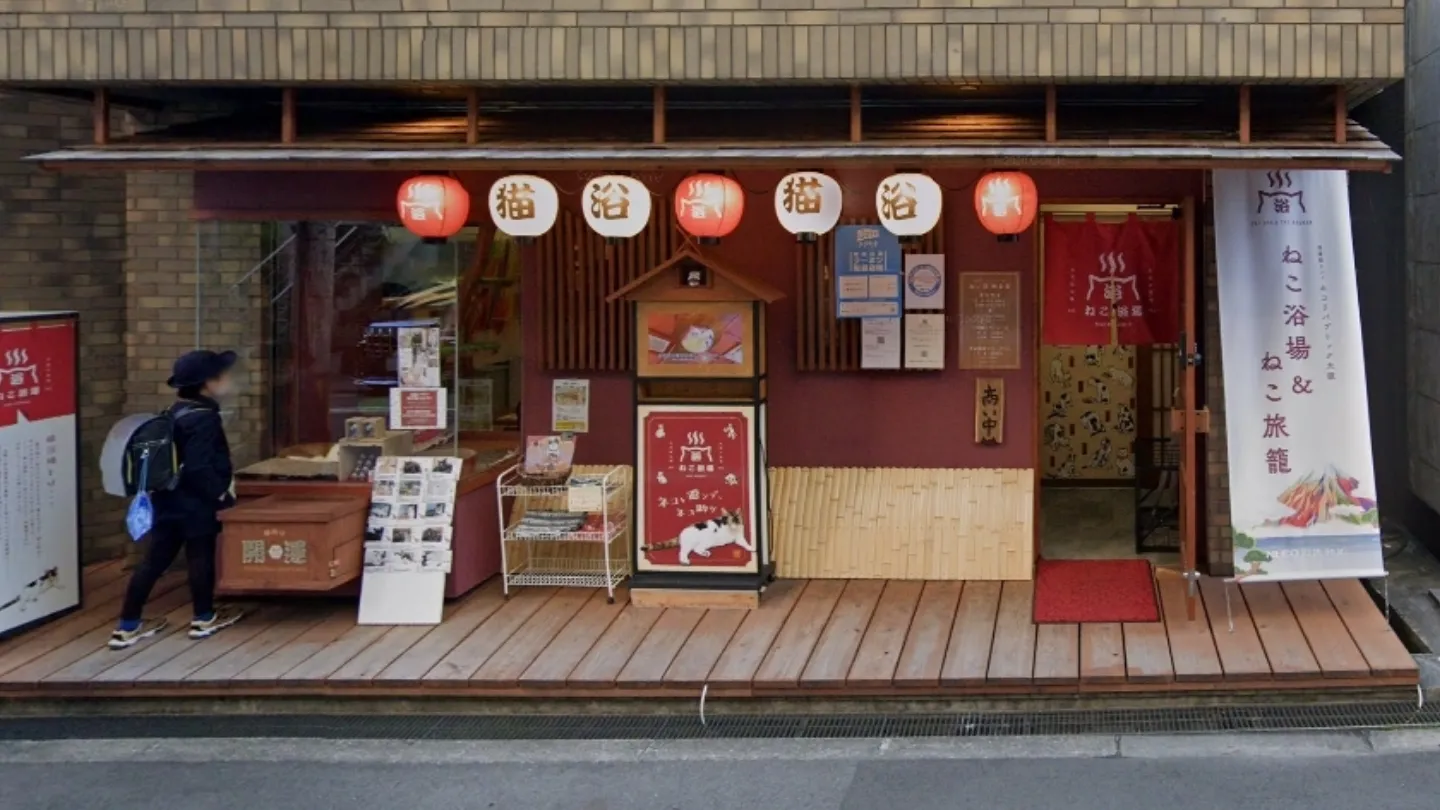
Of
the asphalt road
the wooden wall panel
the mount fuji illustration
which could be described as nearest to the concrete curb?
the asphalt road

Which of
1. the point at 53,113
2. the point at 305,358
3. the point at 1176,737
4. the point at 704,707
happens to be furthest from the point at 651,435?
the point at 53,113

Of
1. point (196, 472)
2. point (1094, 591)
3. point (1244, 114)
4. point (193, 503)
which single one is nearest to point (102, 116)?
point (196, 472)

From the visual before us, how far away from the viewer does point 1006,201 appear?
8.60 metres

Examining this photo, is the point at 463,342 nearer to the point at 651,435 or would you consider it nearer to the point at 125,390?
the point at 651,435

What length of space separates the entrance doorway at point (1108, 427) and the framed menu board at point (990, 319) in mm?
260

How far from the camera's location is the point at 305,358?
10.9 metres

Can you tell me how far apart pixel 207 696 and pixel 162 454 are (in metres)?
1.58

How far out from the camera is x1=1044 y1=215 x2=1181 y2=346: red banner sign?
1009cm

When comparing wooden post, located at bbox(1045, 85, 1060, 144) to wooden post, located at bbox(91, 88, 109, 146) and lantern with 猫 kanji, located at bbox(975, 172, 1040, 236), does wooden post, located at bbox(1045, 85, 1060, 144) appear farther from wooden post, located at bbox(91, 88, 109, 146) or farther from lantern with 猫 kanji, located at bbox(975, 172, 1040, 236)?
wooden post, located at bbox(91, 88, 109, 146)

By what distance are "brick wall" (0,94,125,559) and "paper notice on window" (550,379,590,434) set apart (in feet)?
12.0

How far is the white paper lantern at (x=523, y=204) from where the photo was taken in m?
8.98

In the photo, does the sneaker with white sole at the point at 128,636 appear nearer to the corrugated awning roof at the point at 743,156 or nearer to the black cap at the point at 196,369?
the black cap at the point at 196,369

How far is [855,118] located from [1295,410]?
3.35m

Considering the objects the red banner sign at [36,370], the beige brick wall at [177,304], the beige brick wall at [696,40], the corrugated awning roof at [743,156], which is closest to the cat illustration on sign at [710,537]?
the corrugated awning roof at [743,156]
